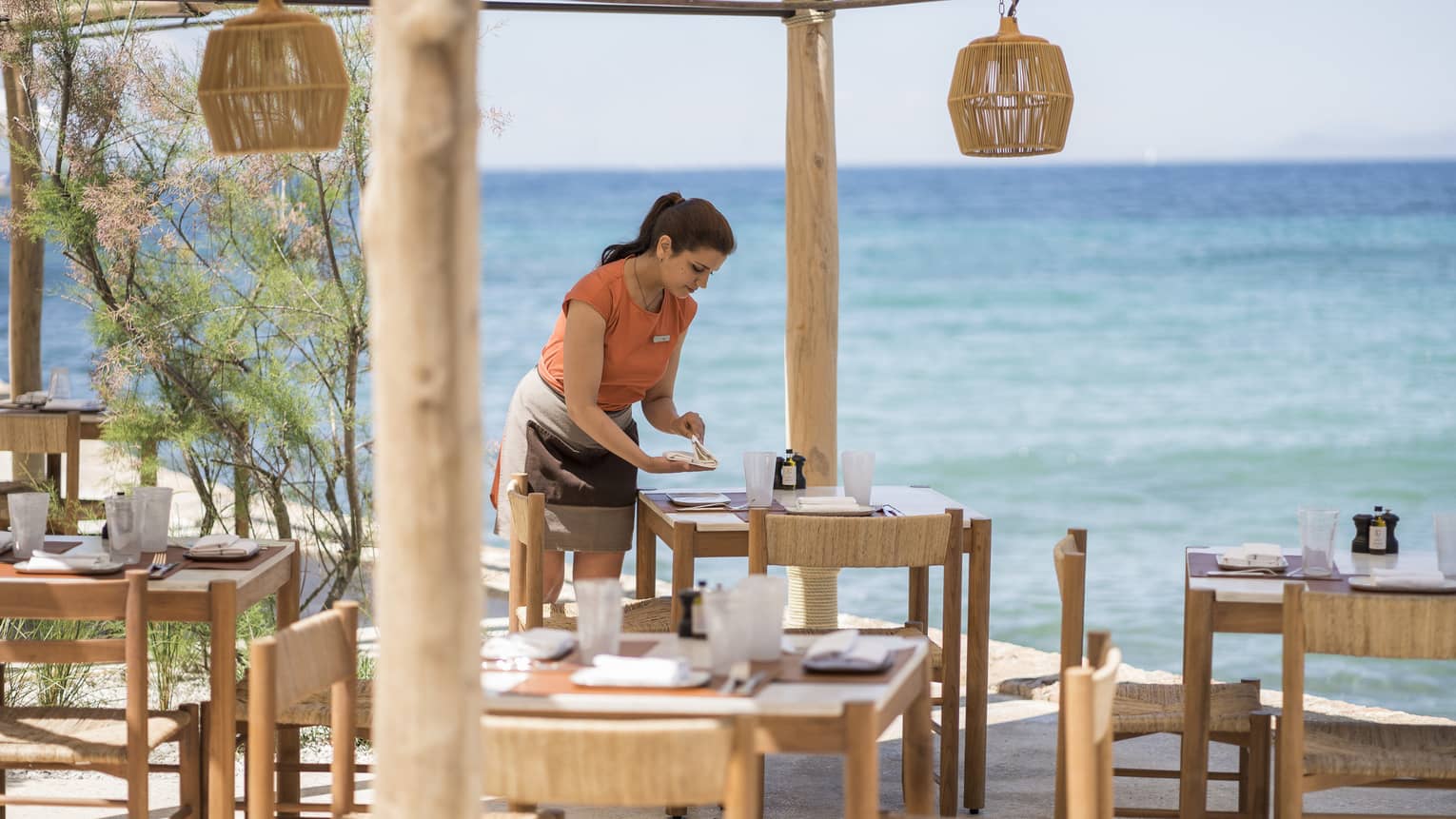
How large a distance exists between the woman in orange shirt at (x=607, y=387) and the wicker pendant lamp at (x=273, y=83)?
3.03 ft

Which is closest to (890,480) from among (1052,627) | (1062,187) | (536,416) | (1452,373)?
(1052,627)

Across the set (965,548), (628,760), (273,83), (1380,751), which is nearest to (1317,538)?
(1380,751)

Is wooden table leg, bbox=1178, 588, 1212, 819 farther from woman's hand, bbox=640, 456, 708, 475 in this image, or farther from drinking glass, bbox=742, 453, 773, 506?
woman's hand, bbox=640, 456, 708, 475

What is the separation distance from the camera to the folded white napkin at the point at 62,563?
3.29 meters

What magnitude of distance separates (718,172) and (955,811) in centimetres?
2883

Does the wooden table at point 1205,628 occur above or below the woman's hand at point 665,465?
below

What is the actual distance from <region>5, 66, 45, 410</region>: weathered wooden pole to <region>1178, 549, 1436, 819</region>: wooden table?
13.1ft

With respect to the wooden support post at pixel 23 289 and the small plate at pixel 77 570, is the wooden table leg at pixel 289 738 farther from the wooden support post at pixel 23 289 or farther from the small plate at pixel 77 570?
the wooden support post at pixel 23 289

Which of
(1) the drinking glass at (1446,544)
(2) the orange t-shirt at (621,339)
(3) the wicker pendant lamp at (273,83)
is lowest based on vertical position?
(1) the drinking glass at (1446,544)

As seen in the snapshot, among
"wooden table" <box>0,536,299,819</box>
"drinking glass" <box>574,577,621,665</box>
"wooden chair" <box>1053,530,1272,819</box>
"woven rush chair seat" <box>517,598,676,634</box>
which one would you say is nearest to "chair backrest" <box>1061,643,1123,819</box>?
"wooden chair" <box>1053,530,1272,819</box>

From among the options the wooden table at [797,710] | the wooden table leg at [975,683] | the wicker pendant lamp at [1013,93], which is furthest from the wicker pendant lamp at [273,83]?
the wooden table leg at [975,683]

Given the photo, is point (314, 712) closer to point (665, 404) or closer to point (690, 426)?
point (690, 426)

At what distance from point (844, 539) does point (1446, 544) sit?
127cm

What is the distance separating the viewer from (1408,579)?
3242 mm
